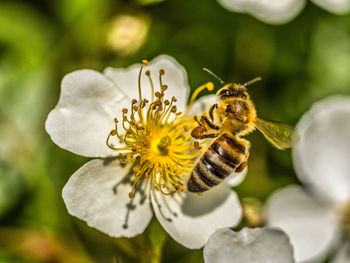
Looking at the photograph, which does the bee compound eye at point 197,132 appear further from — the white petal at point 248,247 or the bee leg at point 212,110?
the white petal at point 248,247

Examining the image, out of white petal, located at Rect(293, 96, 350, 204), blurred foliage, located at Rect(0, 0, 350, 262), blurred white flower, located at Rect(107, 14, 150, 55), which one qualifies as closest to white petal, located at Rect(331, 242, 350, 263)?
white petal, located at Rect(293, 96, 350, 204)

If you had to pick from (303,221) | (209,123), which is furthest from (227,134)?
(303,221)

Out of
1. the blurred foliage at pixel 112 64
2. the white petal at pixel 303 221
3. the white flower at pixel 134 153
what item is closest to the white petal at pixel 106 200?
the white flower at pixel 134 153

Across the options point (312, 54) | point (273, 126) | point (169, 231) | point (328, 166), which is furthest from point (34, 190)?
point (312, 54)

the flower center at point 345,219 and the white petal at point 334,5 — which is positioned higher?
the white petal at point 334,5

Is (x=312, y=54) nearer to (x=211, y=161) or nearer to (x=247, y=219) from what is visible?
(x=247, y=219)

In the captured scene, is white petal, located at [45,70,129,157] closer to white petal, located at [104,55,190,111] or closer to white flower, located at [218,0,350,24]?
white petal, located at [104,55,190,111]
